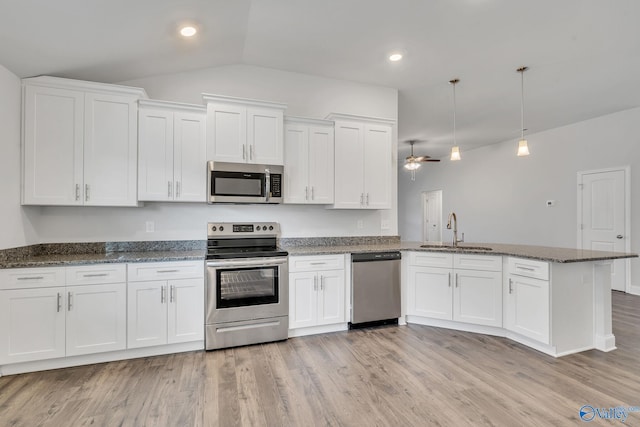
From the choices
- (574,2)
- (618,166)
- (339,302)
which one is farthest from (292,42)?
(618,166)

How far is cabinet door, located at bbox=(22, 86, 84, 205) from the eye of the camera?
2705 mm

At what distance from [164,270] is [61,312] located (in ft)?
2.63

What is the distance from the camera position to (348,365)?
8.66 feet

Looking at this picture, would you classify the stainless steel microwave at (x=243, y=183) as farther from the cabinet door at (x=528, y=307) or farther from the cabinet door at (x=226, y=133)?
the cabinet door at (x=528, y=307)

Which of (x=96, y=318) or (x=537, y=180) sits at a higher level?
(x=537, y=180)

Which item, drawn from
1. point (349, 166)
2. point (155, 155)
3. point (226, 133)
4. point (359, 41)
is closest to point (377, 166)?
point (349, 166)

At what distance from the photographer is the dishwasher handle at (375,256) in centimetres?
A: 342

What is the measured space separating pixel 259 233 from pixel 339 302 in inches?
46.9

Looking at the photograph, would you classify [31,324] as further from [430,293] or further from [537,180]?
[537,180]

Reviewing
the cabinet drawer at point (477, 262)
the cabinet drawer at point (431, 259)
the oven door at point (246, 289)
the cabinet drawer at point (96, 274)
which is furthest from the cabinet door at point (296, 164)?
the cabinet drawer at point (477, 262)

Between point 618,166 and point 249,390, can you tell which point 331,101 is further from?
point 618,166

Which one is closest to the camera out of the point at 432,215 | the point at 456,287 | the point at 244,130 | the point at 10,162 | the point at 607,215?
the point at 10,162

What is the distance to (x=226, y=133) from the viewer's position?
3.21 metres

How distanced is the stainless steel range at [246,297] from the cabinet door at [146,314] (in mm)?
378
